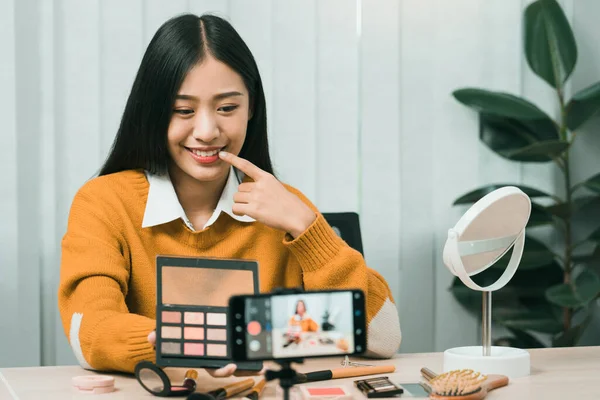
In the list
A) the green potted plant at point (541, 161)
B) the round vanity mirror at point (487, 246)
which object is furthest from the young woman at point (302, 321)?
the green potted plant at point (541, 161)

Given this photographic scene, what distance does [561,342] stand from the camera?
9.02 ft

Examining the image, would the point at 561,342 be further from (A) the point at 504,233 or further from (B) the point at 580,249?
(A) the point at 504,233

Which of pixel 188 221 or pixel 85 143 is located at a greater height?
pixel 85 143

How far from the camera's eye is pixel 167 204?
5.39 ft

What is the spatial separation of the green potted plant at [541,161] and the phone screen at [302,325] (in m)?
1.86

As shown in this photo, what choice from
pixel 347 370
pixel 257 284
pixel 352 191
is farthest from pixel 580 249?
pixel 257 284

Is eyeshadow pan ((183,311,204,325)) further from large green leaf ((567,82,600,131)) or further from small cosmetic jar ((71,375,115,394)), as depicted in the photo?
large green leaf ((567,82,600,131))

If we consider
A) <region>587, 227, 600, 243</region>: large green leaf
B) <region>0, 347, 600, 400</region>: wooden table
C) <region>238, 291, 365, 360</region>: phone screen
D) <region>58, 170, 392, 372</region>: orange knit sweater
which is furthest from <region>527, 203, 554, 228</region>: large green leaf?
<region>238, 291, 365, 360</region>: phone screen

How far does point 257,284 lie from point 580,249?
209 cm

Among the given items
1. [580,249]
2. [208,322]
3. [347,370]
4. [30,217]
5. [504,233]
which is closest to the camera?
[208,322]

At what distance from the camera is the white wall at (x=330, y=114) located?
2.47 meters

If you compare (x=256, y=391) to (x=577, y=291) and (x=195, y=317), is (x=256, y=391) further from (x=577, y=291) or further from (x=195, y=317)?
(x=577, y=291)

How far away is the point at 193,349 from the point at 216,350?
0.03 m

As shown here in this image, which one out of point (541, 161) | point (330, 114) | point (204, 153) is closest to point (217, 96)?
point (204, 153)
